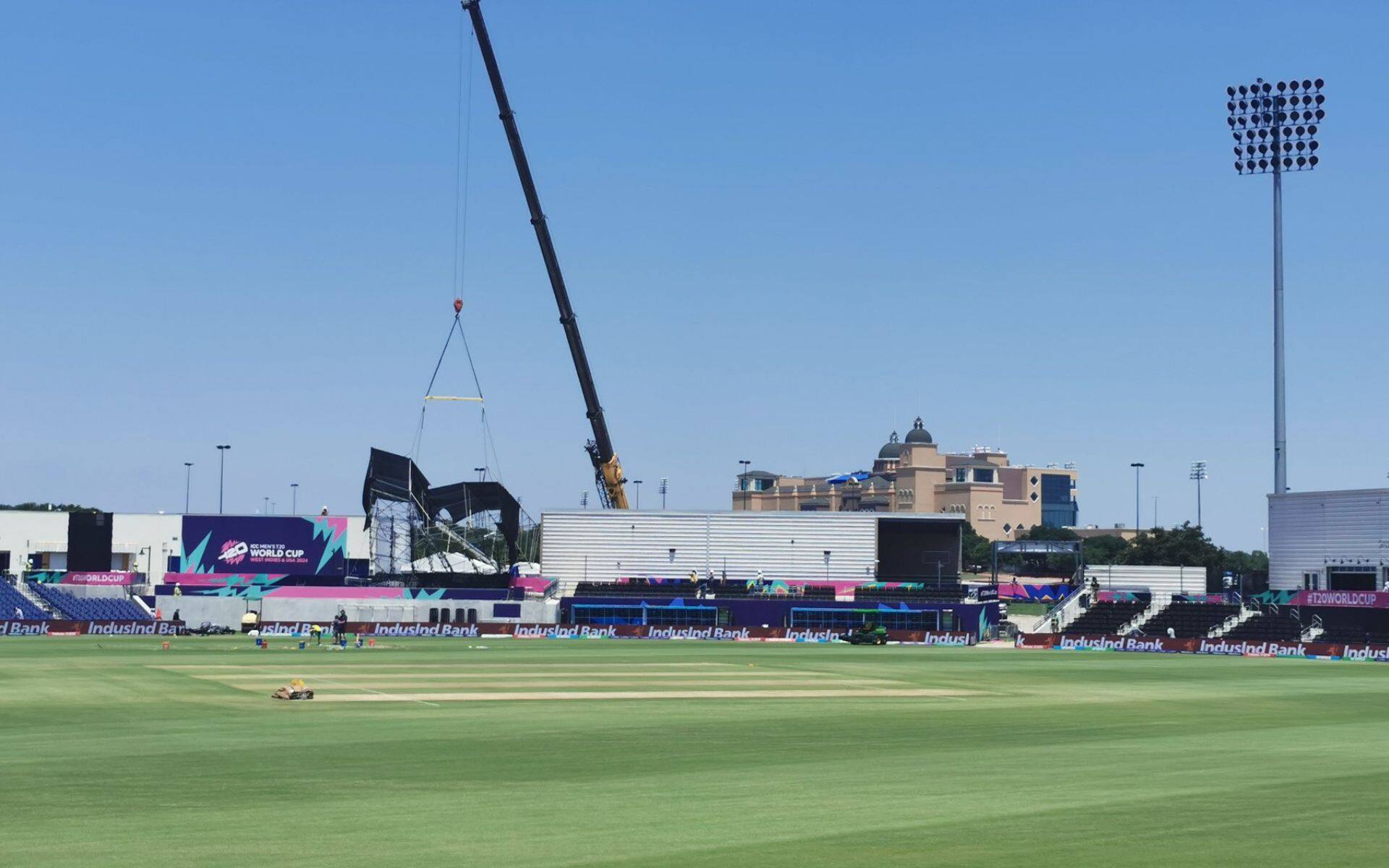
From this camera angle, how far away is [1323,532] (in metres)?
102

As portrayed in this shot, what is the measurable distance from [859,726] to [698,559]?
304 feet

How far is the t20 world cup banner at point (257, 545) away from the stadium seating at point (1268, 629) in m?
72.1

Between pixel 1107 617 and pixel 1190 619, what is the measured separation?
6.24 meters

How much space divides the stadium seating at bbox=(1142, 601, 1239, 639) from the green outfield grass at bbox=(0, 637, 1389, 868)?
37.0m

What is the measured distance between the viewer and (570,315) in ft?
410

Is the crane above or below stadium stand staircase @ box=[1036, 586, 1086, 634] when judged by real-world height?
above

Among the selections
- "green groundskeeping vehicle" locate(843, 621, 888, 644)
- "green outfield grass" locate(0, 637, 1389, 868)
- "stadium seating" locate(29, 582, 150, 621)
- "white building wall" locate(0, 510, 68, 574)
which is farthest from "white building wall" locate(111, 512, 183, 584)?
"green outfield grass" locate(0, 637, 1389, 868)

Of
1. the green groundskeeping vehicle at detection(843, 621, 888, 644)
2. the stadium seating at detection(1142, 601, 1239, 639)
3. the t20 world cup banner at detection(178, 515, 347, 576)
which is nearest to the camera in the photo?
the green groundskeeping vehicle at detection(843, 621, 888, 644)

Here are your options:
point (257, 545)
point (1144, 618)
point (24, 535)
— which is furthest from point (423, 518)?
point (1144, 618)

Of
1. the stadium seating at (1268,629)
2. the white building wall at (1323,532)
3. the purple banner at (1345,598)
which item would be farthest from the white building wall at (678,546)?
the purple banner at (1345,598)

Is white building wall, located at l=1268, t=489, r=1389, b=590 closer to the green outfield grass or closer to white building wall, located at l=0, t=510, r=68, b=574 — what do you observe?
the green outfield grass

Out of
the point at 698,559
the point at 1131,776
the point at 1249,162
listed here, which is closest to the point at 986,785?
the point at 1131,776

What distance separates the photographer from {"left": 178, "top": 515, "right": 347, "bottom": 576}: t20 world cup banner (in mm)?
127250

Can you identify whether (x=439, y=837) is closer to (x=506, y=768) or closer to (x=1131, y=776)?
(x=506, y=768)
